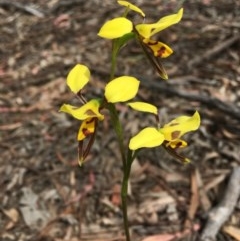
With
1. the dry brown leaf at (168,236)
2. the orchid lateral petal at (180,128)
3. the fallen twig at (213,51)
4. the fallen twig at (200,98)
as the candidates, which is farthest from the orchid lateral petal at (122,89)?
the fallen twig at (213,51)

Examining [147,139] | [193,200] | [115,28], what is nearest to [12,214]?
[193,200]

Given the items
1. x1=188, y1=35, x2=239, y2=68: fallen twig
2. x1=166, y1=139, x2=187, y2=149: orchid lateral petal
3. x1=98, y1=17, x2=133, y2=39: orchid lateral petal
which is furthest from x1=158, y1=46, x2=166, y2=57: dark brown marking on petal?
x1=188, y1=35, x2=239, y2=68: fallen twig

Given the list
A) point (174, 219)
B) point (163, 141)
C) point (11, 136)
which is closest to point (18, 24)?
point (11, 136)

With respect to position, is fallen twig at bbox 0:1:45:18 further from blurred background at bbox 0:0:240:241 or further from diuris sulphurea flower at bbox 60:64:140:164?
diuris sulphurea flower at bbox 60:64:140:164

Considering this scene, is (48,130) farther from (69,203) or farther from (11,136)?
(69,203)

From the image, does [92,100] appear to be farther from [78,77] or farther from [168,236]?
[168,236]

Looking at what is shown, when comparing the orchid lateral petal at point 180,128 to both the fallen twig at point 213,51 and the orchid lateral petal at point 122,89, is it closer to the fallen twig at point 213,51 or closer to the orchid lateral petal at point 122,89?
the orchid lateral petal at point 122,89
